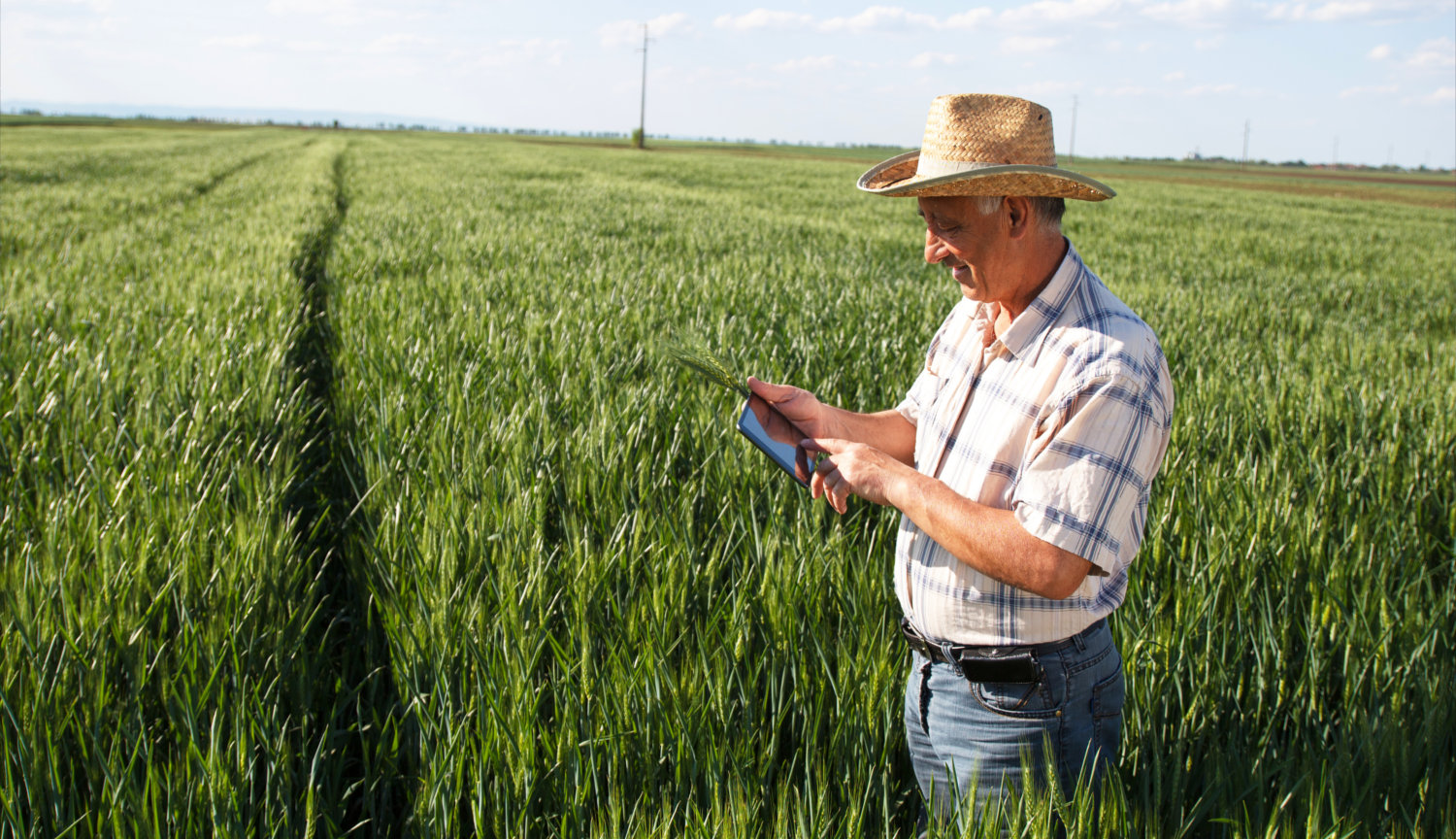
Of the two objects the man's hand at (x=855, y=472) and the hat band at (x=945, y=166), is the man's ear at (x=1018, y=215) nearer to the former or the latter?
the hat band at (x=945, y=166)

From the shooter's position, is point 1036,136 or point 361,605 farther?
point 361,605

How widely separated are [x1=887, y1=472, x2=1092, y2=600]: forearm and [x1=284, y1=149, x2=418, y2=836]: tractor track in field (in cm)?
100

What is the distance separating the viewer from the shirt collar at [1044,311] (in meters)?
1.26

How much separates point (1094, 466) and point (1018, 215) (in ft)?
1.30

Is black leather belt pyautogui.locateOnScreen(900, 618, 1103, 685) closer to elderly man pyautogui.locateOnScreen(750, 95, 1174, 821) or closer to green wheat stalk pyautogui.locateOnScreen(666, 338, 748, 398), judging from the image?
elderly man pyautogui.locateOnScreen(750, 95, 1174, 821)

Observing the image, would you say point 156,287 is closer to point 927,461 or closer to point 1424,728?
point 927,461

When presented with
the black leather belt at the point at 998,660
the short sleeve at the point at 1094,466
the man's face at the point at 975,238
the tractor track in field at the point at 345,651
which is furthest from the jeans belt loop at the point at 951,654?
the tractor track in field at the point at 345,651

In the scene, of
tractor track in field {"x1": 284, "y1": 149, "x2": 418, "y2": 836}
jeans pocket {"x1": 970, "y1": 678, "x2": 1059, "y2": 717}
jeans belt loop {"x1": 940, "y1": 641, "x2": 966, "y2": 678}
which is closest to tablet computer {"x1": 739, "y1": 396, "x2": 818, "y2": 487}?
jeans belt loop {"x1": 940, "y1": 641, "x2": 966, "y2": 678}

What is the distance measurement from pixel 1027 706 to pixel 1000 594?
0.62ft

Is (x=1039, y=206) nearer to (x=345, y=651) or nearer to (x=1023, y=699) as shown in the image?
(x=1023, y=699)

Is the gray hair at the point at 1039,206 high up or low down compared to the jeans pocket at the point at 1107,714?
up

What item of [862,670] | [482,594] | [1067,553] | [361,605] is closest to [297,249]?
[361,605]

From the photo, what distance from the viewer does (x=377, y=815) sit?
167 centimetres

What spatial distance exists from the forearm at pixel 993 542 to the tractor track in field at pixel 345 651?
3.27 feet
